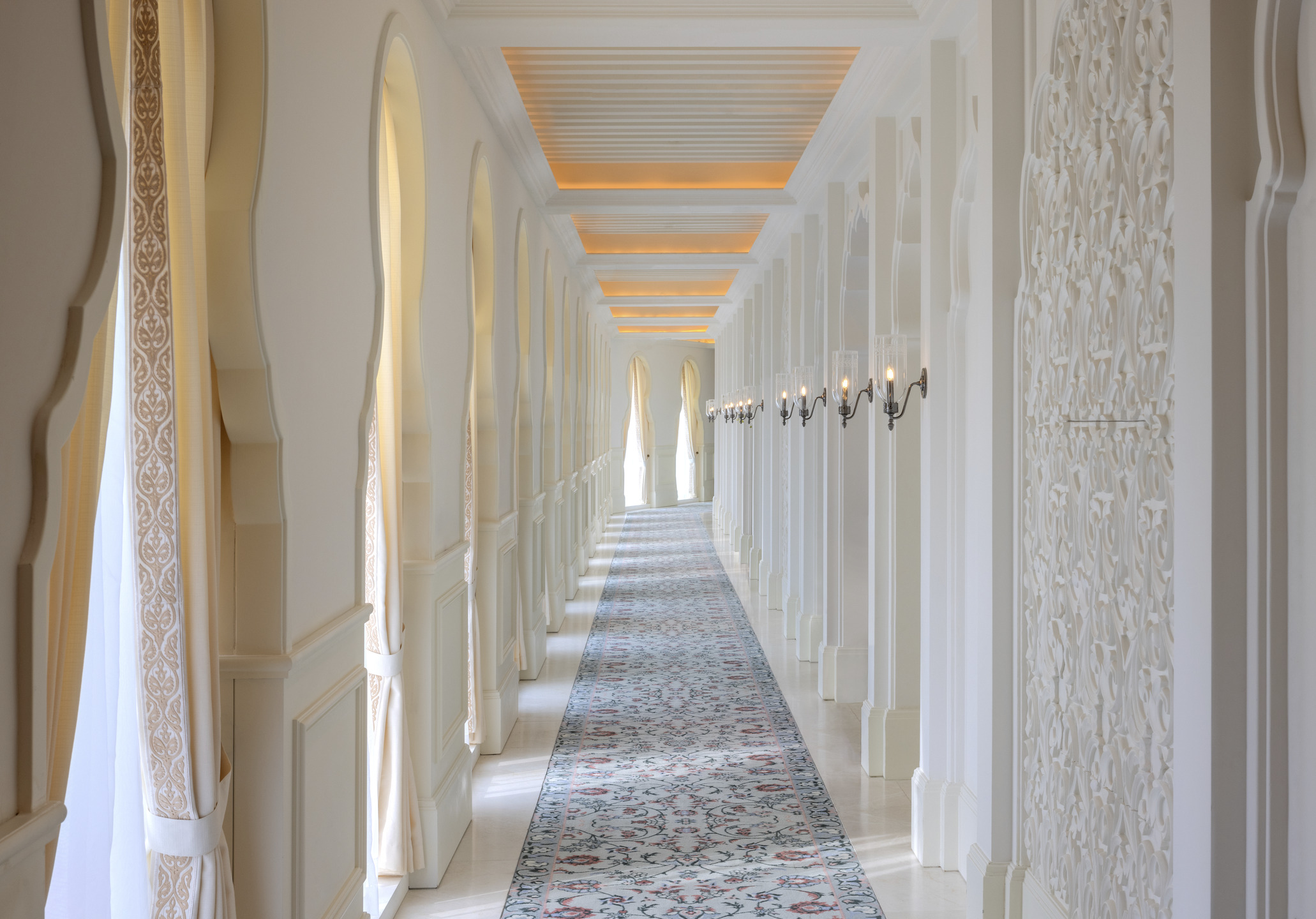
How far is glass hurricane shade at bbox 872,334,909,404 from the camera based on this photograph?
4.81 metres

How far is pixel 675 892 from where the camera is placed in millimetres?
3846

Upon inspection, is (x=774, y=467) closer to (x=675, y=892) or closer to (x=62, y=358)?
(x=675, y=892)

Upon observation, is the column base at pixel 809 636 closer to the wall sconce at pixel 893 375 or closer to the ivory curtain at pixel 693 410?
the wall sconce at pixel 893 375

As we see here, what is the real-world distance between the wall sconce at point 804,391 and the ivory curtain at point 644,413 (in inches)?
581

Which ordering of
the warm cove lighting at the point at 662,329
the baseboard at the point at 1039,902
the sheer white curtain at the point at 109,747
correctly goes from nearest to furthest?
the sheer white curtain at the point at 109,747 < the baseboard at the point at 1039,902 < the warm cove lighting at the point at 662,329

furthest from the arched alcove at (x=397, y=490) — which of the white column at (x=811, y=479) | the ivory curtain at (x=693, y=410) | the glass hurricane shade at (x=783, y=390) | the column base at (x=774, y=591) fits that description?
the ivory curtain at (x=693, y=410)

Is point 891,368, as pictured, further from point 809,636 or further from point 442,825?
point 809,636

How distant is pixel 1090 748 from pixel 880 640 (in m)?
3.05

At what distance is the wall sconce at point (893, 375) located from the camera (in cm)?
480

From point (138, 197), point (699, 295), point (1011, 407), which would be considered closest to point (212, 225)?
point (138, 197)

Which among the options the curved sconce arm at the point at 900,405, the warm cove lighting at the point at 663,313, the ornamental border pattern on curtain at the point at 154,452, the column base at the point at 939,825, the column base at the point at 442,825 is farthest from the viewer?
the warm cove lighting at the point at 663,313

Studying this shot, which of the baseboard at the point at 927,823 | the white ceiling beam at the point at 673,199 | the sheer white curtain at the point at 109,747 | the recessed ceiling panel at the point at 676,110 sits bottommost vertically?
the baseboard at the point at 927,823

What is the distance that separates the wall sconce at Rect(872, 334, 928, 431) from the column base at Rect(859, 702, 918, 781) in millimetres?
1511

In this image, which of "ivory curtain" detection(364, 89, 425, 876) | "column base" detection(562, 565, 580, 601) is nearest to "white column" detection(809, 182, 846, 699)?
"ivory curtain" detection(364, 89, 425, 876)
